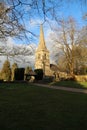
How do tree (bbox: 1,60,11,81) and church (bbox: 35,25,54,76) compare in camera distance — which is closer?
tree (bbox: 1,60,11,81)

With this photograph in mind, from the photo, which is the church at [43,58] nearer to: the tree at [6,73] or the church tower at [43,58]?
the church tower at [43,58]

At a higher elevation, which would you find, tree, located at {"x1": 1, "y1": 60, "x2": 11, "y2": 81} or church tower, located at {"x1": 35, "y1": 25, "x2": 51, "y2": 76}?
church tower, located at {"x1": 35, "y1": 25, "x2": 51, "y2": 76}

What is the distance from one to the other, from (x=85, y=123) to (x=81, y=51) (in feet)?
149

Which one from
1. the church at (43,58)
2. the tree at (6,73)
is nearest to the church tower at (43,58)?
the church at (43,58)

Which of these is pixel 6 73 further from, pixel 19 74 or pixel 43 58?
pixel 43 58

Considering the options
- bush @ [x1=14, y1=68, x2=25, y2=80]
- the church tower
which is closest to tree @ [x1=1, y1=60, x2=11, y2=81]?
bush @ [x1=14, y1=68, x2=25, y2=80]

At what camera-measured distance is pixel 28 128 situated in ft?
27.5

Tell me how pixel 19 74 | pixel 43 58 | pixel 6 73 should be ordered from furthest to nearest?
pixel 43 58, pixel 6 73, pixel 19 74

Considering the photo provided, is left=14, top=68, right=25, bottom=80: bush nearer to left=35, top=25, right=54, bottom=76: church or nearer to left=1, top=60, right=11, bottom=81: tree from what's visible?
left=1, top=60, right=11, bottom=81: tree

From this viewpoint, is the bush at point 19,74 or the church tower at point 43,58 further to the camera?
the church tower at point 43,58

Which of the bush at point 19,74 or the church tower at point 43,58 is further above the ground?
the church tower at point 43,58

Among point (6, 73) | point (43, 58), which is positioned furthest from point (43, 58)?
point (6, 73)

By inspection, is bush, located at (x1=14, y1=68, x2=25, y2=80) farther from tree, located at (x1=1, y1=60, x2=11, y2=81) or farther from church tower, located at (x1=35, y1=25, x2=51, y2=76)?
church tower, located at (x1=35, y1=25, x2=51, y2=76)

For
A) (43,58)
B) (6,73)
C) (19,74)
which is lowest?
(19,74)
